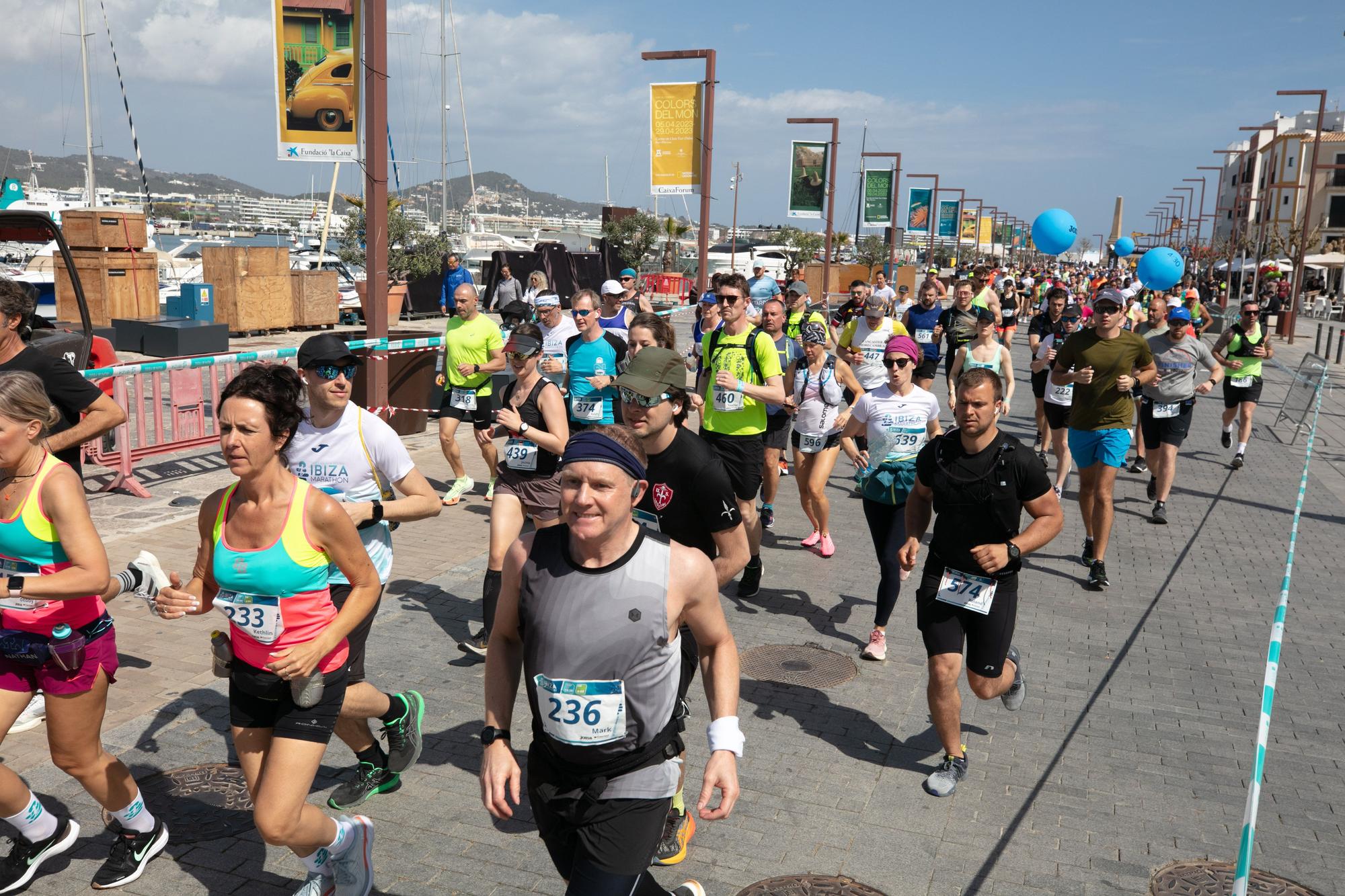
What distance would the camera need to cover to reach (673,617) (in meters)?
2.84

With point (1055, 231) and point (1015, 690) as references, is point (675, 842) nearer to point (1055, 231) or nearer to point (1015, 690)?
point (1015, 690)

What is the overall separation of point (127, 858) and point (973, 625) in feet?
11.6

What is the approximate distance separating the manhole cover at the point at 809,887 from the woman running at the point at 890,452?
252 centimetres

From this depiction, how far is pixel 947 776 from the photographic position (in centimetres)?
491

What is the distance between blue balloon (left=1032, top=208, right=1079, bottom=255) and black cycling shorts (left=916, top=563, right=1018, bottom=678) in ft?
33.7

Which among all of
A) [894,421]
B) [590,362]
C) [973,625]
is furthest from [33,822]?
[590,362]

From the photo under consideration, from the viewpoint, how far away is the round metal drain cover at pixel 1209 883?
13.5 feet

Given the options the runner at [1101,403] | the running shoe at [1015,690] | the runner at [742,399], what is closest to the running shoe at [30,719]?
the runner at [742,399]

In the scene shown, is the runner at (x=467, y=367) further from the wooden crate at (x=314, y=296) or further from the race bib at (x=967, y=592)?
the wooden crate at (x=314, y=296)

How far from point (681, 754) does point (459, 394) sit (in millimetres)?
7434

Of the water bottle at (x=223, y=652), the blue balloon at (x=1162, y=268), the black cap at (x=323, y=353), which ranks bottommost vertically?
the water bottle at (x=223, y=652)

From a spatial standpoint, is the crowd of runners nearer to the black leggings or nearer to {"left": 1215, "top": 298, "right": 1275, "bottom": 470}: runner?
the black leggings

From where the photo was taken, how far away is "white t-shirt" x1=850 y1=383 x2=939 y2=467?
6680 millimetres

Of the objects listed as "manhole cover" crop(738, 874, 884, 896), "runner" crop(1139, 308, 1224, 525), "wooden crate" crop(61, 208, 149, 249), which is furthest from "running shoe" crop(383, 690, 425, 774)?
"wooden crate" crop(61, 208, 149, 249)
